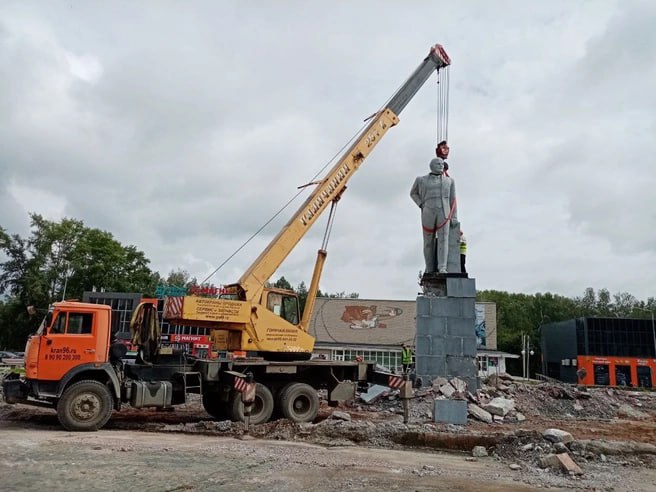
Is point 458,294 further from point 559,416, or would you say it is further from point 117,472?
point 117,472

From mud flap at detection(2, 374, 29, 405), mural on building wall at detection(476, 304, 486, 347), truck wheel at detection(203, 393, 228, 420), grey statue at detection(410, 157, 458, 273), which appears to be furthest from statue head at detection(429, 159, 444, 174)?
mural on building wall at detection(476, 304, 486, 347)

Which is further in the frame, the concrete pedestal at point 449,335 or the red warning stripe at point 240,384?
the concrete pedestal at point 449,335

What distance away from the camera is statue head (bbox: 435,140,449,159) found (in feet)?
63.9

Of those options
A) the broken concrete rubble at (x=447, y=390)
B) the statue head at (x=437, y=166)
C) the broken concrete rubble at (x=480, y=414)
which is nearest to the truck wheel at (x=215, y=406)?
the broken concrete rubble at (x=447, y=390)

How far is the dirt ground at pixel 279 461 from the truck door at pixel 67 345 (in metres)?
1.34

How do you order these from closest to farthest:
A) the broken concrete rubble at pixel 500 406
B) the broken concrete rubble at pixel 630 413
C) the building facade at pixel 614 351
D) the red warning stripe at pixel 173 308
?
the red warning stripe at pixel 173 308
the broken concrete rubble at pixel 500 406
the broken concrete rubble at pixel 630 413
the building facade at pixel 614 351

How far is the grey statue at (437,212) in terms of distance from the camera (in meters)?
19.1

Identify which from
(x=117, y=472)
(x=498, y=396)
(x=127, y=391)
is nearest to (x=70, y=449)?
(x=117, y=472)

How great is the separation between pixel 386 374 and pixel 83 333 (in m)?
7.91

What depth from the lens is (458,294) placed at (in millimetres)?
18328

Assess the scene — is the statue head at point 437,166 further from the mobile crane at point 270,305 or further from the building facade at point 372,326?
the building facade at point 372,326

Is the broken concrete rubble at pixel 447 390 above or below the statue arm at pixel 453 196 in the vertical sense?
→ below

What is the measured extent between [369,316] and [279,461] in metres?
43.5

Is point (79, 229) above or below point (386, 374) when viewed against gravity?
above
